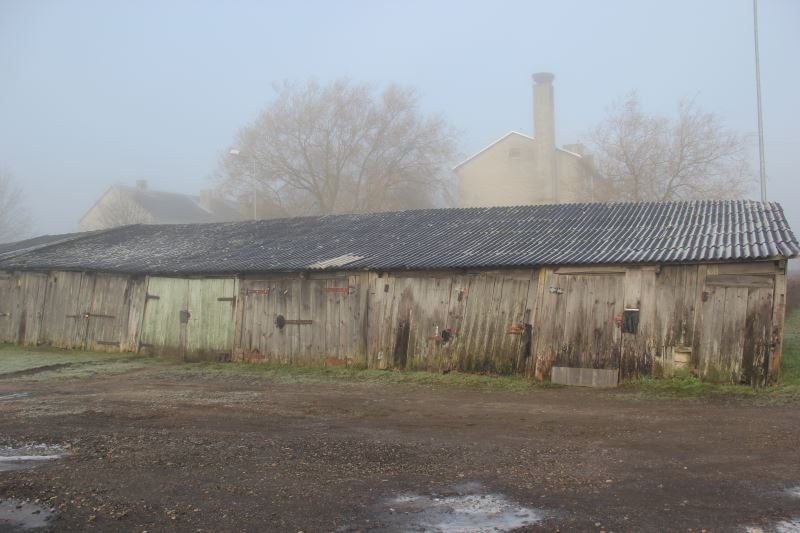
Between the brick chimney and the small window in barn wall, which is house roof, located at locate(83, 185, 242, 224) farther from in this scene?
the small window in barn wall

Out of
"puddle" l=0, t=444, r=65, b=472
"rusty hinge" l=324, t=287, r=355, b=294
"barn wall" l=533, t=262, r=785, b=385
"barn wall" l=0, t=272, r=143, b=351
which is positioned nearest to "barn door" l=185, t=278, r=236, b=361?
"barn wall" l=0, t=272, r=143, b=351

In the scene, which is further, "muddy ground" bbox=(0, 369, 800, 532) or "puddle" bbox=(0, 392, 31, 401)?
"puddle" bbox=(0, 392, 31, 401)

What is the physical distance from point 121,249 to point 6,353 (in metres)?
5.09

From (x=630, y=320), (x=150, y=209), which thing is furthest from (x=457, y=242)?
(x=150, y=209)

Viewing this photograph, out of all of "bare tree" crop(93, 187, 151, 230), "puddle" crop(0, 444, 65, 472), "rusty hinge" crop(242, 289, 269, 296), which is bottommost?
"puddle" crop(0, 444, 65, 472)

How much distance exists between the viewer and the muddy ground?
18.2 ft

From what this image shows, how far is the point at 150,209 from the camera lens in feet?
177

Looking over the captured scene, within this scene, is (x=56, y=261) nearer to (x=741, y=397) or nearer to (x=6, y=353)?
(x=6, y=353)

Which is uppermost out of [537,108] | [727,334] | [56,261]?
[537,108]

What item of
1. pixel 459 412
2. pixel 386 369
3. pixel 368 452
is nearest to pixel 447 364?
pixel 386 369

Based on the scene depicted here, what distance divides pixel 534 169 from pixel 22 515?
37.8 m

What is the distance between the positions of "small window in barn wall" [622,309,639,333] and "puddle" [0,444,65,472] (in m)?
9.92

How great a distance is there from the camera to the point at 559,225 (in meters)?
17.4

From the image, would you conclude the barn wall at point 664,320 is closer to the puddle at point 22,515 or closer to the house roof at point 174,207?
the puddle at point 22,515
